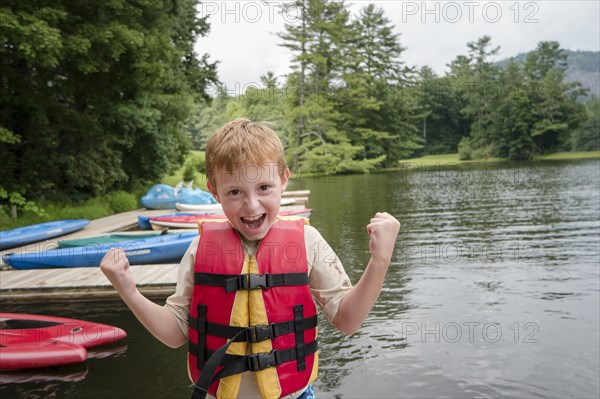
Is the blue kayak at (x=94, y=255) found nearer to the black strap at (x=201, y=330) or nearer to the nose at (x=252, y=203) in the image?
the black strap at (x=201, y=330)

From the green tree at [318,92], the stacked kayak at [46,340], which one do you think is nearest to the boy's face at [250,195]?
the stacked kayak at [46,340]

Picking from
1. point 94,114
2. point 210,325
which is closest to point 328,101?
point 94,114

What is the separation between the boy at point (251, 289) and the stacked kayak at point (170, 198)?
18.4 metres

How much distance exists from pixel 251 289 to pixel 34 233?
12604 millimetres

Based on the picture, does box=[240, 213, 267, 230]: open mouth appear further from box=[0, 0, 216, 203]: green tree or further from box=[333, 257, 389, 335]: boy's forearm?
box=[0, 0, 216, 203]: green tree

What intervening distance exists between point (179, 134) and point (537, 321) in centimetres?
2051

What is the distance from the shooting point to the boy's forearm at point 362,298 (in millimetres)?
1711

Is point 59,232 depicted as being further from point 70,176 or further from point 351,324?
point 351,324

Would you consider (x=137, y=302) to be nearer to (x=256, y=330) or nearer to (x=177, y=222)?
(x=256, y=330)

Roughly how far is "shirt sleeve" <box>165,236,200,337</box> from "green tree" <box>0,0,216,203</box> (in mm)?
11191

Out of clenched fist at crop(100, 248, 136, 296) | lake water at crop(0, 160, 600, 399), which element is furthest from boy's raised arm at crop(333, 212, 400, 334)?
lake water at crop(0, 160, 600, 399)

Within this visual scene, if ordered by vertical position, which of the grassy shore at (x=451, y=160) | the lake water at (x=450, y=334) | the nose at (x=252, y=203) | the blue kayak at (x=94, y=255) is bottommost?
the lake water at (x=450, y=334)

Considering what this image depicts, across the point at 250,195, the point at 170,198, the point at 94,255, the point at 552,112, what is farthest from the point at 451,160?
the point at 250,195

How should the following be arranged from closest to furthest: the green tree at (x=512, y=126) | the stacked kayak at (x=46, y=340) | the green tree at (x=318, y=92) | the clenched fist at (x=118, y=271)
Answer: the clenched fist at (x=118, y=271)
the stacked kayak at (x=46, y=340)
the green tree at (x=318, y=92)
the green tree at (x=512, y=126)
